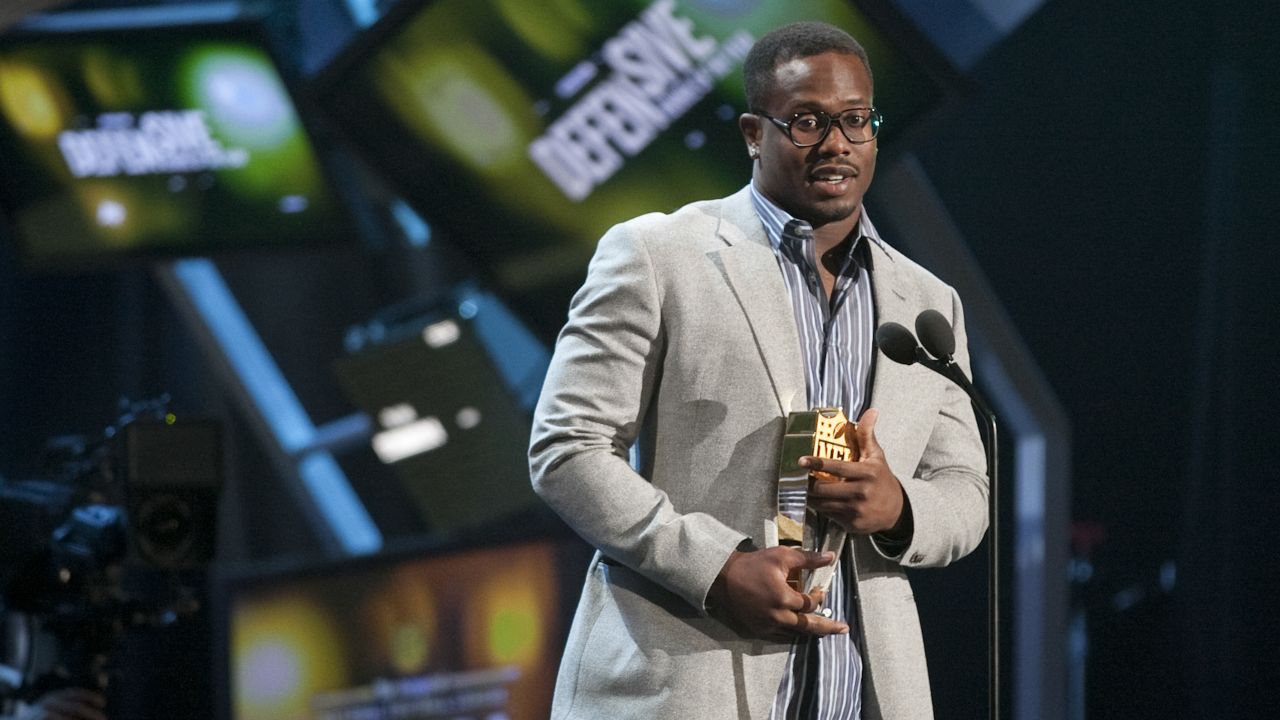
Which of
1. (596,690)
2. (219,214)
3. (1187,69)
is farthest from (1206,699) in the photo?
(219,214)

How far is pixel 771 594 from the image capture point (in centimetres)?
167

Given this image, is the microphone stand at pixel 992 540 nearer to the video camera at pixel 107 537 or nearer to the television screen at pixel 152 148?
the video camera at pixel 107 537

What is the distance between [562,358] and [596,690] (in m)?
0.40

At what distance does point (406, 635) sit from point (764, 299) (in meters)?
3.13

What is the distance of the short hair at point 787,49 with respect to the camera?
191 centimetres

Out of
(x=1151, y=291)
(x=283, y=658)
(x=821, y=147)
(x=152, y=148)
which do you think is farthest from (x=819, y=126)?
(x=152, y=148)

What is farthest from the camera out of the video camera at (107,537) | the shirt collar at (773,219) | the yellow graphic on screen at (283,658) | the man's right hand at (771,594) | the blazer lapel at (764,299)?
the yellow graphic on screen at (283,658)

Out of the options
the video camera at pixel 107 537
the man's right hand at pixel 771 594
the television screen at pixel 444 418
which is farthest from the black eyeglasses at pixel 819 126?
the television screen at pixel 444 418

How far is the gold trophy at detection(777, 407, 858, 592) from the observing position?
5.68ft

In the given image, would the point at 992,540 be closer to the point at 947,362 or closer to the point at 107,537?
the point at 947,362

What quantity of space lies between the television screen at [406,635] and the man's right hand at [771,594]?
3.09 metres

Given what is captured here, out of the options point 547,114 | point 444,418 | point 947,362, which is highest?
point 547,114

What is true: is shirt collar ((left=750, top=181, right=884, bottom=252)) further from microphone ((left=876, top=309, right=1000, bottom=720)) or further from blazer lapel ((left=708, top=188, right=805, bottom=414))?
microphone ((left=876, top=309, right=1000, bottom=720))

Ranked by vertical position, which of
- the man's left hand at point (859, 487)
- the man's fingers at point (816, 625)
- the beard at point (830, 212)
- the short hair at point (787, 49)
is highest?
the short hair at point (787, 49)
